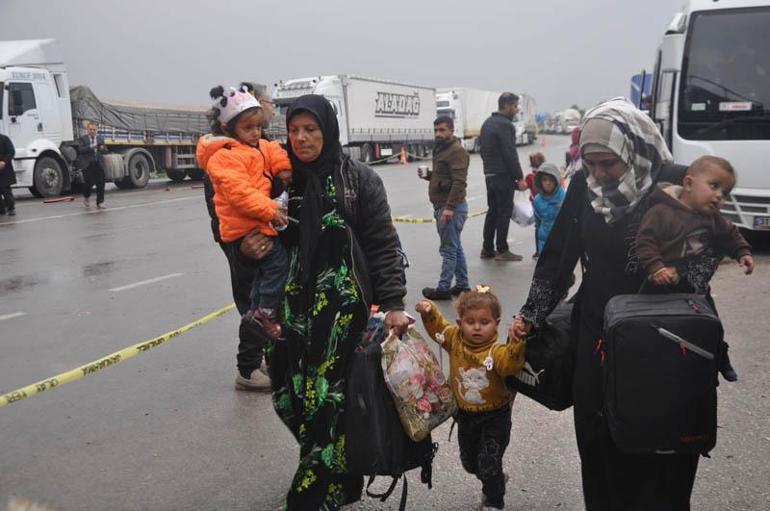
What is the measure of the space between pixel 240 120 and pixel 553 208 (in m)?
5.57

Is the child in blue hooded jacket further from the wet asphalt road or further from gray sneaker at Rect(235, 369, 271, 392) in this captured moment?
gray sneaker at Rect(235, 369, 271, 392)

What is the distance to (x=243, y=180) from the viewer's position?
288 cm

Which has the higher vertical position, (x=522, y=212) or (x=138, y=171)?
(x=522, y=212)

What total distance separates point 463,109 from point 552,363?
4258cm

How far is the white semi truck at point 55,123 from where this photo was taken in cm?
1875

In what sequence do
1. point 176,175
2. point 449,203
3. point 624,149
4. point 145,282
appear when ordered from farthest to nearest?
point 176,175 → point 145,282 → point 449,203 → point 624,149

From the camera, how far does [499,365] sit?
2.93m

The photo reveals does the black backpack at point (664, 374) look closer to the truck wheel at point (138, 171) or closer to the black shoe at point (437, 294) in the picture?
the black shoe at point (437, 294)

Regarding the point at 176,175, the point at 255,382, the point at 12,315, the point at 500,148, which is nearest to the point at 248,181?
the point at 255,382

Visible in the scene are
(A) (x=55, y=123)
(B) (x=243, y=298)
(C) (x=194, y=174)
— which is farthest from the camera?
(C) (x=194, y=174)

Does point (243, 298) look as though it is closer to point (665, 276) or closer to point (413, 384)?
point (413, 384)

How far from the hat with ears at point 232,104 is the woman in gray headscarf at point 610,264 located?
1377 mm

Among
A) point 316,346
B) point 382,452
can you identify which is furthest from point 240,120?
point 382,452

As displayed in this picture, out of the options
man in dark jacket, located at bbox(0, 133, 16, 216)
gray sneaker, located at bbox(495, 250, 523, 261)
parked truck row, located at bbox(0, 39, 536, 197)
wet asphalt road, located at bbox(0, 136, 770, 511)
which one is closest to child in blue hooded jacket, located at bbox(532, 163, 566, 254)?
wet asphalt road, located at bbox(0, 136, 770, 511)
